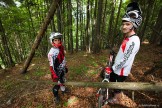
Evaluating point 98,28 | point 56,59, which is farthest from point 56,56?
point 98,28

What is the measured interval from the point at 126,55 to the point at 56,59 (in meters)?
2.46

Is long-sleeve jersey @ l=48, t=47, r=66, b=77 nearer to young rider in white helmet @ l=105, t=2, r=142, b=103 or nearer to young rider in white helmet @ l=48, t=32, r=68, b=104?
young rider in white helmet @ l=48, t=32, r=68, b=104

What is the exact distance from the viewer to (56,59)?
435 centimetres

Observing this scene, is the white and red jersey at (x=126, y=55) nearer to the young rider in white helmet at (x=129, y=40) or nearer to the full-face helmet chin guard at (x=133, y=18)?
the young rider in white helmet at (x=129, y=40)

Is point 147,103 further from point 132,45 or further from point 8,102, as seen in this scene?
point 8,102

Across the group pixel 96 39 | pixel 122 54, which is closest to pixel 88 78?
pixel 122 54

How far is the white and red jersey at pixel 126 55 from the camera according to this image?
297 centimetres

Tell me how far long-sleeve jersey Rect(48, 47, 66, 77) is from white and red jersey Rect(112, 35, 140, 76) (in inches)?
80.7

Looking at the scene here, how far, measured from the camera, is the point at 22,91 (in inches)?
241

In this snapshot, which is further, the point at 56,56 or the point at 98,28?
the point at 98,28

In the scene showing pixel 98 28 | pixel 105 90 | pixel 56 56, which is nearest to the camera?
pixel 105 90

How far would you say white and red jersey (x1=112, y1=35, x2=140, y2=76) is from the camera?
117 inches

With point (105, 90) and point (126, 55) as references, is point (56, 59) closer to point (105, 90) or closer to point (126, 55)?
point (105, 90)

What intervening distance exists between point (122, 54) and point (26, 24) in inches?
738
